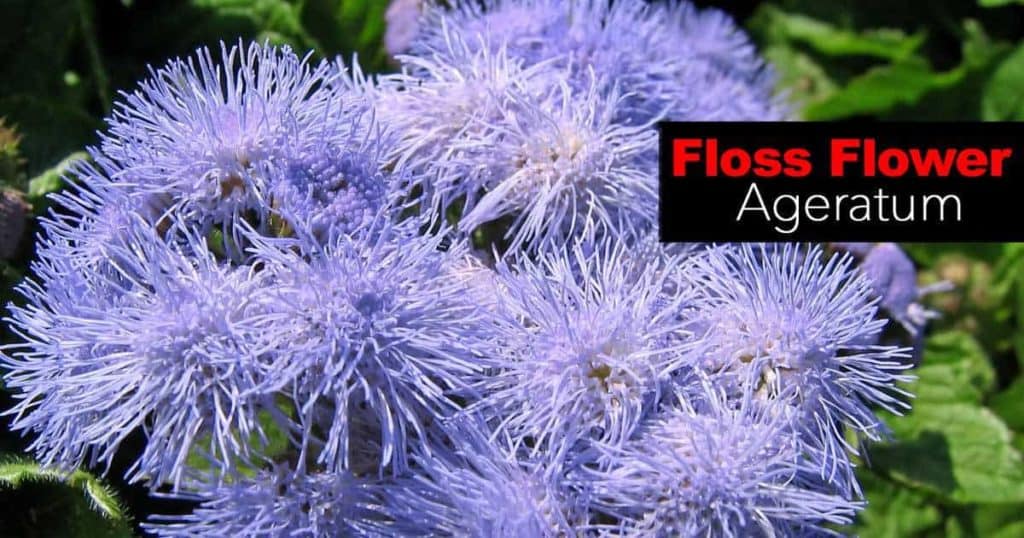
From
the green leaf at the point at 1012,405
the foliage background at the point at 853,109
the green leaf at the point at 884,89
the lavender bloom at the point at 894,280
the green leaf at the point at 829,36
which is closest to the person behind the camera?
the foliage background at the point at 853,109

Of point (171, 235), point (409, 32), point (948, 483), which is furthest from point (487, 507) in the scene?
point (948, 483)

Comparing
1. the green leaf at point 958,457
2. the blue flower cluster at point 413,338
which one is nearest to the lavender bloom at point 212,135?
the blue flower cluster at point 413,338

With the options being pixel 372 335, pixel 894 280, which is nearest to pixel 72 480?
pixel 372 335

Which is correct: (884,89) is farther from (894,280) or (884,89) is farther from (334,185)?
(334,185)

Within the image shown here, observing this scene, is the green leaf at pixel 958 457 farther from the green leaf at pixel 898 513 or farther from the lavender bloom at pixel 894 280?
the lavender bloom at pixel 894 280

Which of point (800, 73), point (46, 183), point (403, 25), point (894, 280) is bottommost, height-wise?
point (894, 280)

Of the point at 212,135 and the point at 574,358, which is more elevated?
the point at 212,135

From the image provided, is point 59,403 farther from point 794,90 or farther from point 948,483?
point 794,90
